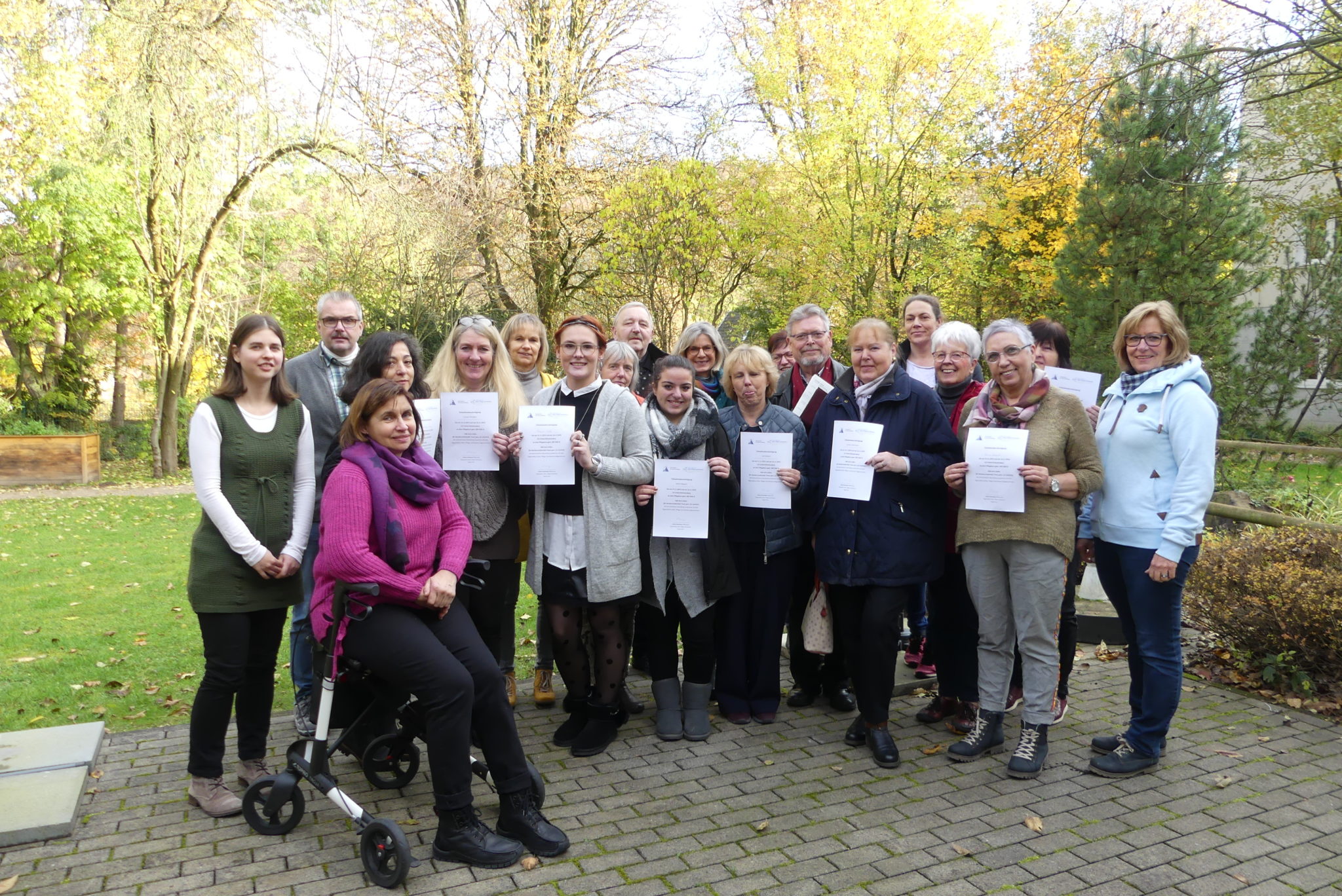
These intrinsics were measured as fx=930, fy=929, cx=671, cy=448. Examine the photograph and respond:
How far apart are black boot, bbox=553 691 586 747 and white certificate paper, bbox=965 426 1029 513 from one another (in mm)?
2383

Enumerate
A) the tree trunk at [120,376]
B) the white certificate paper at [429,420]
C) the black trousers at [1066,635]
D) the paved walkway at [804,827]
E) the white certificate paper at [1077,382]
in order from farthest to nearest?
the tree trunk at [120,376] → the white certificate paper at [1077,382] → the black trousers at [1066,635] → the white certificate paper at [429,420] → the paved walkway at [804,827]

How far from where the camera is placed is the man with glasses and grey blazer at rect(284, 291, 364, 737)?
4992mm

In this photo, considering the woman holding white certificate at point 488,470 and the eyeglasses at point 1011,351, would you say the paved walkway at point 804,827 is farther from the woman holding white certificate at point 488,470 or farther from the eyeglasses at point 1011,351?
the eyeglasses at point 1011,351

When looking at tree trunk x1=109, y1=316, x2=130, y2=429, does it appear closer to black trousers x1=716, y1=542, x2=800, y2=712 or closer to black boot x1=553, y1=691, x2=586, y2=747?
black boot x1=553, y1=691, x2=586, y2=747

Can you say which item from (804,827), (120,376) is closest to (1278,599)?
(804,827)

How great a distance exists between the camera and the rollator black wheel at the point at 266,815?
4016mm

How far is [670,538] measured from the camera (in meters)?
5.29

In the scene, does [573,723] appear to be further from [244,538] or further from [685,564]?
[244,538]

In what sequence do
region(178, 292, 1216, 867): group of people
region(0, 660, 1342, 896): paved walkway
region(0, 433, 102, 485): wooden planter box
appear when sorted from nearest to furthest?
region(0, 660, 1342, 896): paved walkway → region(178, 292, 1216, 867): group of people → region(0, 433, 102, 485): wooden planter box

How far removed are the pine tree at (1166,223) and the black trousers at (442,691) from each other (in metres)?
10.6

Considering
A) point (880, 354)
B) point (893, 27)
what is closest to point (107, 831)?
point (880, 354)

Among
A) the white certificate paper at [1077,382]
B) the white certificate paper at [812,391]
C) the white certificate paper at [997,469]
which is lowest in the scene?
the white certificate paper at [997,469]

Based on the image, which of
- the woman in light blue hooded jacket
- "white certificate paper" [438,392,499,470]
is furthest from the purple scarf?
the woman in light blue hooded jacket

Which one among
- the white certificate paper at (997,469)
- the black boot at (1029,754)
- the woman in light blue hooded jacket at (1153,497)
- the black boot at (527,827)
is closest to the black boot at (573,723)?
the black boot at (527,827)
